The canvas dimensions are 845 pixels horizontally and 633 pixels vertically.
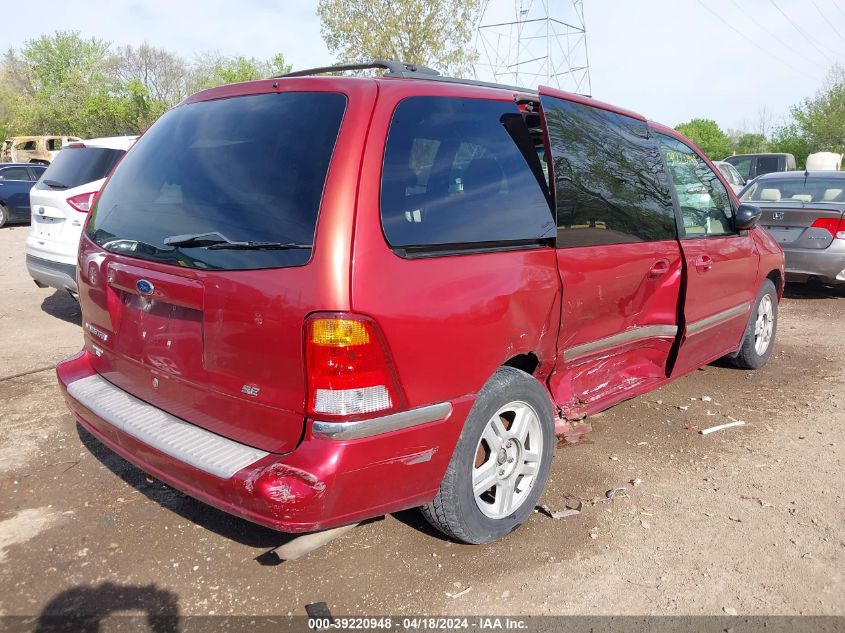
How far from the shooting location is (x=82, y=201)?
630 cm

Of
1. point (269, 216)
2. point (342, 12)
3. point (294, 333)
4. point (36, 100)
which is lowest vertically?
point (294, 333)

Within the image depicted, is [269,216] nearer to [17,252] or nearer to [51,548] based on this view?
[51,548]

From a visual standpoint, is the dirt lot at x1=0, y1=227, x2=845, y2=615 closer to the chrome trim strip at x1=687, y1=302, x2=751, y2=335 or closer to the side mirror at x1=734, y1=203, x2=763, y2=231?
the chrome trim strip at x1=687, y1=302, x2=751, y2=335

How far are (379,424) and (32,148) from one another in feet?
117

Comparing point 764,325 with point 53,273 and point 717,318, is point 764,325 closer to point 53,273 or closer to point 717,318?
point 717,318

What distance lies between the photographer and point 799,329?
6.89 m

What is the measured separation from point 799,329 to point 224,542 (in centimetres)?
634

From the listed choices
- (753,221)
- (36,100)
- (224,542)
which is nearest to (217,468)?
(224,542)

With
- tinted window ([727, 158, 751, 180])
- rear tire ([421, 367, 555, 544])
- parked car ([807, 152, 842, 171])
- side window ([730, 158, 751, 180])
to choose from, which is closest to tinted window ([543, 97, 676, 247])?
rear tire ([421, 367, 555, 544])

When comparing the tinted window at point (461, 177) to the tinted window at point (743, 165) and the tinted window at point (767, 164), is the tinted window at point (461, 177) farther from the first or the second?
the tinted window at point (743, 165)

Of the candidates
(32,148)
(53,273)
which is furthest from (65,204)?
(32,148)

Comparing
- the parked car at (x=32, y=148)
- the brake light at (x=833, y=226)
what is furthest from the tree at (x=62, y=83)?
the brake light at (x=833, y=226)

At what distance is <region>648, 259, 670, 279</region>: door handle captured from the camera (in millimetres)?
3680

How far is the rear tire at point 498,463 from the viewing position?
8.68 feet
